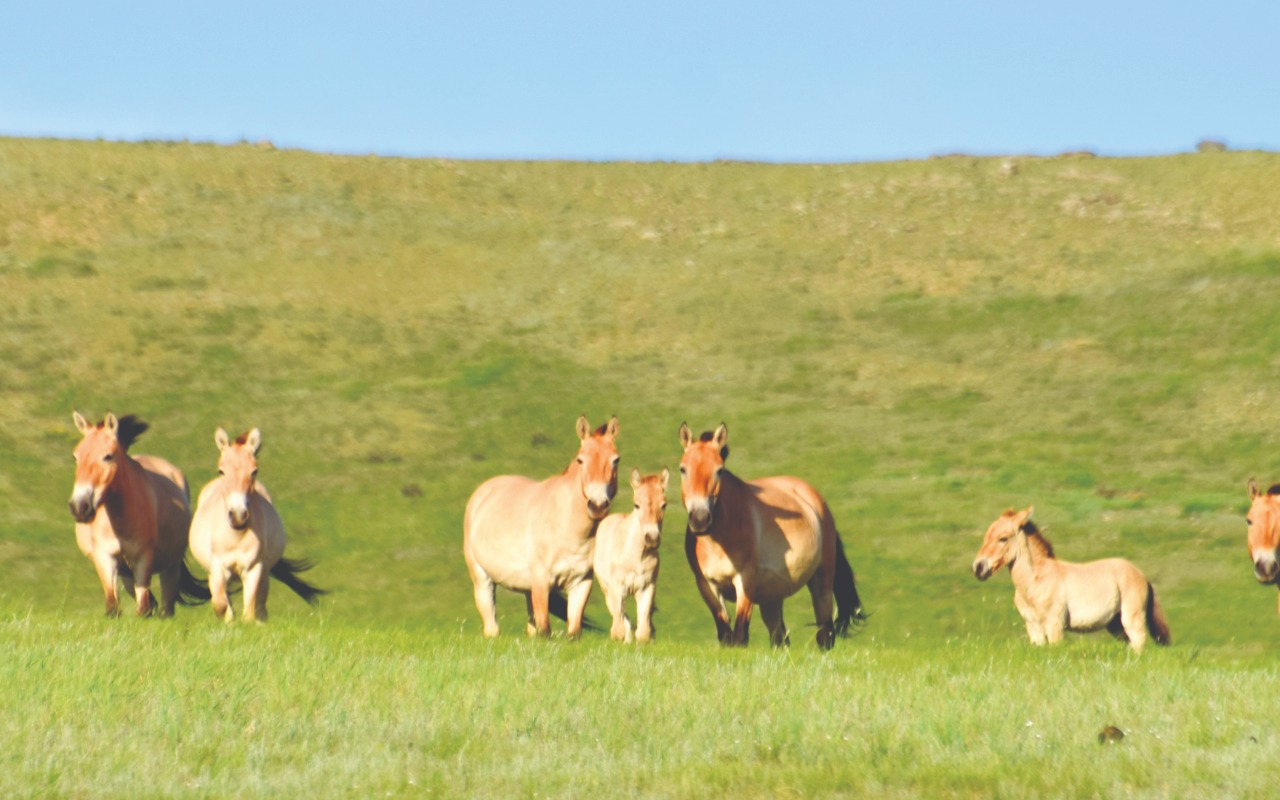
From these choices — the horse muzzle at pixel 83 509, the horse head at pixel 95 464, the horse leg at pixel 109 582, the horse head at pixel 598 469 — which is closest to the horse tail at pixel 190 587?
the horse leg at pixel 109 582

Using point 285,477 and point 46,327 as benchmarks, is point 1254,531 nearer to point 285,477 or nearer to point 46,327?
point 285,477

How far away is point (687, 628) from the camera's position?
3322cm

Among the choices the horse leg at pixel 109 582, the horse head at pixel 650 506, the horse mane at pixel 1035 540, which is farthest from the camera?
the horse mane at pixel 1035 540

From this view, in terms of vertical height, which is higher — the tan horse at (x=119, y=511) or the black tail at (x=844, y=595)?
the tan horse at (x=119, y=511)

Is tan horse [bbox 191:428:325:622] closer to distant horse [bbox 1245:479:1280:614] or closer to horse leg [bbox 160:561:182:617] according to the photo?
horse leg [bbox 160:561:182:617]

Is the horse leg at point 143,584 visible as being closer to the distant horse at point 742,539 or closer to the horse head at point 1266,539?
the distant horse at point 742,539

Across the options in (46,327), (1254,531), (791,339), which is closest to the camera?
(1254,531)

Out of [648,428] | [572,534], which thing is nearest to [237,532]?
[572,534]

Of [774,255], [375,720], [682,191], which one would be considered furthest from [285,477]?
[375,720]

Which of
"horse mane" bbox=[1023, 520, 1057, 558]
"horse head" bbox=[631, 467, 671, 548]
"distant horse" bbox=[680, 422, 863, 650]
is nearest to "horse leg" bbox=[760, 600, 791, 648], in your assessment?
"distant horse" bbox=[680, 422, 863, 650]

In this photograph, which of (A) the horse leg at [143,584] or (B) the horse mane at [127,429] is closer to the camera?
(A) the horse leg at [143,584]

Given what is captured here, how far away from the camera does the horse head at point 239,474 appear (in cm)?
1727

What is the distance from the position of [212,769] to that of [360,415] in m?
38.2

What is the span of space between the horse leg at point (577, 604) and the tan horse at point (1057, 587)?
6.56 metres
